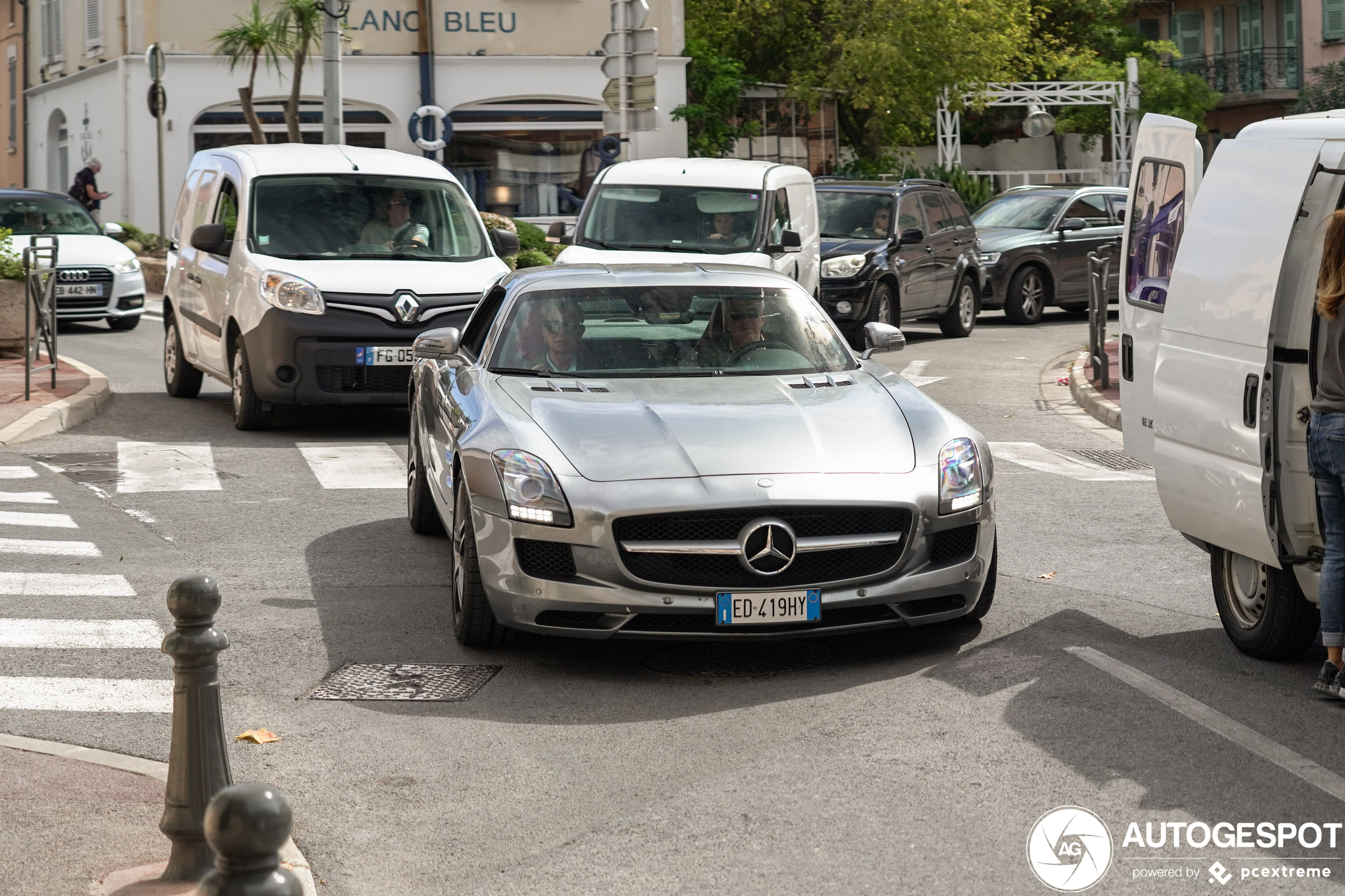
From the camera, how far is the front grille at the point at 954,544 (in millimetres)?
6922

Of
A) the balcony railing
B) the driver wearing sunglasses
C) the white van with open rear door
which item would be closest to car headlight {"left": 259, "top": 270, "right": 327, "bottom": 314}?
the driver wearing sunglasses

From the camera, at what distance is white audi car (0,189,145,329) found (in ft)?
71.6

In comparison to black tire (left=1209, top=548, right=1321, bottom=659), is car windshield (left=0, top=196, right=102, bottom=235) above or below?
above

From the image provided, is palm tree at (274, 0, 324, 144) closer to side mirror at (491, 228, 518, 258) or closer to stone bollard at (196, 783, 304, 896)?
side mirror at (491, 228, 518, 258)

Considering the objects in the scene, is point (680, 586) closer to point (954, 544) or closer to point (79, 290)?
point (954, 544)

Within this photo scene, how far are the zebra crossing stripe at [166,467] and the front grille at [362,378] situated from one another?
0.96m

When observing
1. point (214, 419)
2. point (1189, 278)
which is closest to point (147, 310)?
point (214, 419)

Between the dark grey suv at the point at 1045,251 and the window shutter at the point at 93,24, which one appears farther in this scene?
the window shutter at the point at 93,24

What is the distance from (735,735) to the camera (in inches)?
235

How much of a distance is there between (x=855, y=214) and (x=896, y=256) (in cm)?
94

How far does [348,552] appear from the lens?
9398mm

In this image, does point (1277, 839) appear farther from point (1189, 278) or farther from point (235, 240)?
point (235, 240)
